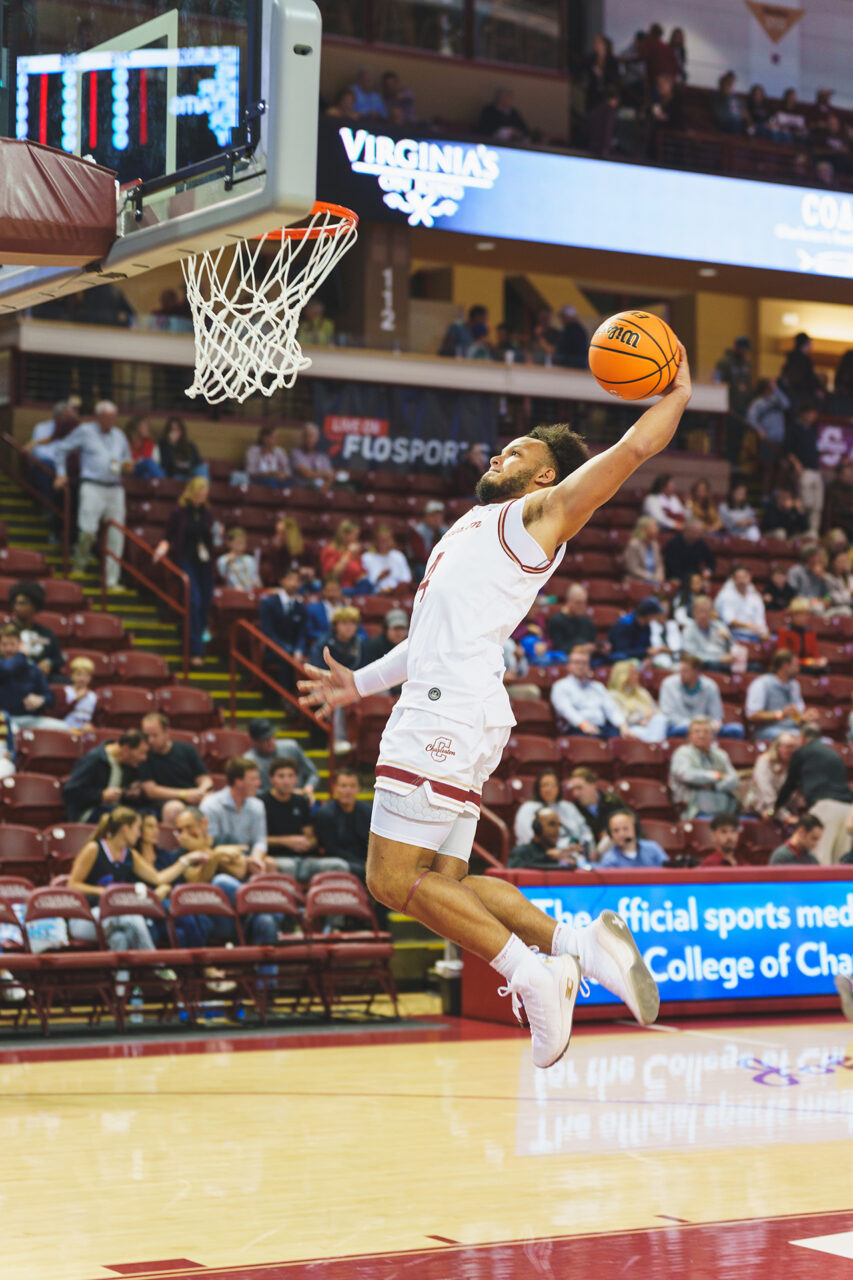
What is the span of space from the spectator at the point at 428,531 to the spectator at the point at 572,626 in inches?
69.2

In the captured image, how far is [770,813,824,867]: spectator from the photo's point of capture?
40.5ft

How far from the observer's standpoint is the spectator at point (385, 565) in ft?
53.6

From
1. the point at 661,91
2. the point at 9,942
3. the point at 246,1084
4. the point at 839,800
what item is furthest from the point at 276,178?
the point at 661,91

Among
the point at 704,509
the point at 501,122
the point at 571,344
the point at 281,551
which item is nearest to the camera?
the point at 281,551

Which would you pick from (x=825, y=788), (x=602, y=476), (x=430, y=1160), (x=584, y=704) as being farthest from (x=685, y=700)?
(x=602, y=476)

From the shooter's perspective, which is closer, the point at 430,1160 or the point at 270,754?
the point at 430,1160

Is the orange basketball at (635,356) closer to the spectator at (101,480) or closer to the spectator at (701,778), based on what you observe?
the spectator at (701,778)

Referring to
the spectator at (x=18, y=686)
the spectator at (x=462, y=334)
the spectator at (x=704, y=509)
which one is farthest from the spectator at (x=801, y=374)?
the spectator at (x=18, y=686)

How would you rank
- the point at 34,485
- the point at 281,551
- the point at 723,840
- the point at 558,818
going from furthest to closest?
1. the point at 34,485
2. the point at 281,551
3. the point at 723,840
4. the point at 558,818

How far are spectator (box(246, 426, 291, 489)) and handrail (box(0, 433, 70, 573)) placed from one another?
211 centimetres

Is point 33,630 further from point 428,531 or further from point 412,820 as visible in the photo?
point 412,820

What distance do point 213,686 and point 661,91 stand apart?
11.1 m

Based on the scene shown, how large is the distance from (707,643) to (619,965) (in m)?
11.7

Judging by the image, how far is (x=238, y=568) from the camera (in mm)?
15789
